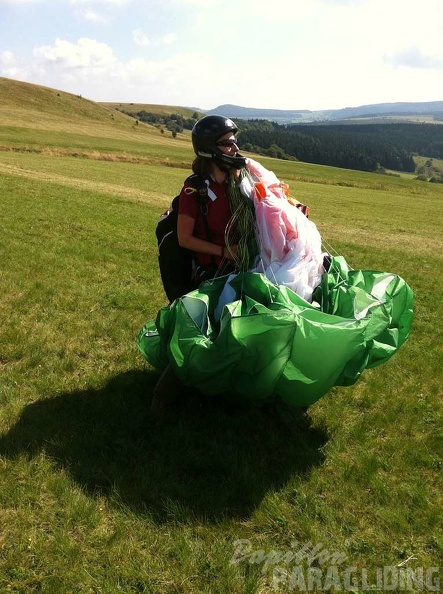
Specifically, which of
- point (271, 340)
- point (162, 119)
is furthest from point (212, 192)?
point (162, 119)

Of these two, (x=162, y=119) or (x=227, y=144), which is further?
(x=162, y=119)

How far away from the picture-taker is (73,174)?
30.1 meters

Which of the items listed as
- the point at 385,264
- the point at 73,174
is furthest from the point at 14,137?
the point at 385,264

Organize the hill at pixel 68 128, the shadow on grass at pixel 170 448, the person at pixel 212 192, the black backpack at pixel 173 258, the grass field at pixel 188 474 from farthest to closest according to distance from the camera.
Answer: the hill at pixel 68 128 < the black backpack at pixel 173 258 < the person at pixel 212 192 < the shadow on grass at pixel 170 448 < the grass field at pixel 188 474

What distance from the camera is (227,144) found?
410 cm

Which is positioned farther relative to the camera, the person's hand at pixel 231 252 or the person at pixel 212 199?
the person's hand at pixel 231 252

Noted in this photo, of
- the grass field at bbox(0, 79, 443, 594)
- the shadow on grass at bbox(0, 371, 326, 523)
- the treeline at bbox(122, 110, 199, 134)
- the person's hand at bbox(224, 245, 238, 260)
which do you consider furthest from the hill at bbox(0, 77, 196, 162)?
the treeline at bbox(122, 110, 199, 134)

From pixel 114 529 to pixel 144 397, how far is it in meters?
1.68

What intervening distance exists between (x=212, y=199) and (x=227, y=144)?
486 millimetres

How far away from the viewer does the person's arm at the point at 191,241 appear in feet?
13.6

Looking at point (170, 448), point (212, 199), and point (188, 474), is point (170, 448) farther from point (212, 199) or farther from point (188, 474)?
point (212, 199)

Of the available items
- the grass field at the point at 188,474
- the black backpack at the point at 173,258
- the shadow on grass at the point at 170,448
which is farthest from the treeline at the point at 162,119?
the shadow on grass at the point at 170,448

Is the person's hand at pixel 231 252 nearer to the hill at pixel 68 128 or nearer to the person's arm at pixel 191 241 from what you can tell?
the person's arm at pixel 191 241

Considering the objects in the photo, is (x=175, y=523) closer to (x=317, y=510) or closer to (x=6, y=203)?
(x=317, y=510)
